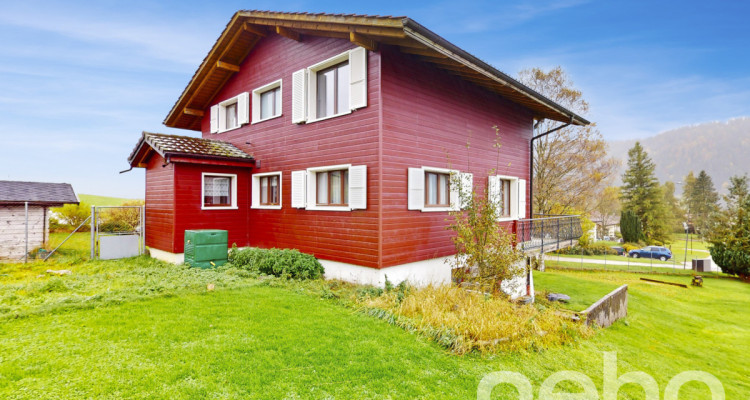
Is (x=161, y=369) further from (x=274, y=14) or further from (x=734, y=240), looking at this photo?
(x=734, y=240)

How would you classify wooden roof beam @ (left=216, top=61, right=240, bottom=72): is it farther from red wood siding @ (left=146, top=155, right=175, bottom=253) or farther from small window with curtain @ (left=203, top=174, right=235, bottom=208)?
small window with curtain @ (left=203, top=174, right=235, bottom=208)

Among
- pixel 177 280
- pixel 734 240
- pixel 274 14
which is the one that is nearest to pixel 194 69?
pixel 274 14

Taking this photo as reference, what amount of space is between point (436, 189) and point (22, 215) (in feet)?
46.6

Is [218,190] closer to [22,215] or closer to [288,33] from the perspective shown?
[288,33]

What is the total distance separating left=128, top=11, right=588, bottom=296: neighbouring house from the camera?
8258 millimetres

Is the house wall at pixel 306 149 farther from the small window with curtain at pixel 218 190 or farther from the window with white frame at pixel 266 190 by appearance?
the small window with curtain at pixel 218 190

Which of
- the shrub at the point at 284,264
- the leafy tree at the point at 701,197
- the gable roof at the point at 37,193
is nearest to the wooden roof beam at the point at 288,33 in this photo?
the shrub at the point at 284,264

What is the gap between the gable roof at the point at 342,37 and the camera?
7438 mm

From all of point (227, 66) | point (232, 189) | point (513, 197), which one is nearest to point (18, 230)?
point (232, 189)

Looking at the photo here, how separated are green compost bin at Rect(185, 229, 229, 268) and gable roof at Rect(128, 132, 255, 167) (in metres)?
2.43

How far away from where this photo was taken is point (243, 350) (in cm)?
464

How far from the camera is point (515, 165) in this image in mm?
12797

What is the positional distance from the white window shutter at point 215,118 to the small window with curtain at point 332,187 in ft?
22.3

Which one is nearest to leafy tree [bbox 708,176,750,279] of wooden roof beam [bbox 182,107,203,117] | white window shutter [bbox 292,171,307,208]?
white window shutter [bbox 292,171,307,208]
